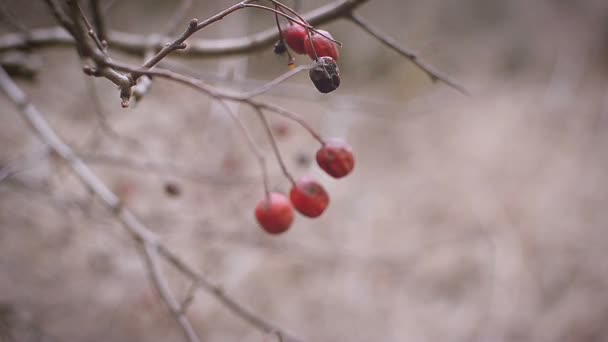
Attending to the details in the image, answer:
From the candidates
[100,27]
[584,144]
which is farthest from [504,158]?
[100,27]

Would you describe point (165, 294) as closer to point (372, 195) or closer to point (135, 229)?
point (135, 229)

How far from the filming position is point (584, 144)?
319cm

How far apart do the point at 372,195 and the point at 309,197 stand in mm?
2336

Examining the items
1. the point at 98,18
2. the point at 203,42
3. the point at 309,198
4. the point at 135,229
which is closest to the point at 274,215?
the point at 309,198

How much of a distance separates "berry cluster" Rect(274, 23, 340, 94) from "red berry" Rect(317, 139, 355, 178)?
0.17 metres

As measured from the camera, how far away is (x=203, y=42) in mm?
1216

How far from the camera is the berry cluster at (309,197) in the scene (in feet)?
2.44

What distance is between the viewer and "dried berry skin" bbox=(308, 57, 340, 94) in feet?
1.76

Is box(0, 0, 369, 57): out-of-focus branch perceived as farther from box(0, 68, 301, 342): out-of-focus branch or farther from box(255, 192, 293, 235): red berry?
box(255, 192, 293, 235): red berry

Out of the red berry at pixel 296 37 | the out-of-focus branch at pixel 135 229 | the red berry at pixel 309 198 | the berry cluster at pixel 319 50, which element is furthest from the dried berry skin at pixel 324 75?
the out-of-focus branch at pixel 135 229

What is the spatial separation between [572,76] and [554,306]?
1.98m

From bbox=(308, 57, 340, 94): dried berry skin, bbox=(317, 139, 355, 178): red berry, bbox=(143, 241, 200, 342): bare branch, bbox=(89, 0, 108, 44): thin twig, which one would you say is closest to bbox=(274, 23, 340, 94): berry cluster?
bbox=(308, 57, 340, 94): dried berry skin

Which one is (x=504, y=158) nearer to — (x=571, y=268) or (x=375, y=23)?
(x=571, y=268)

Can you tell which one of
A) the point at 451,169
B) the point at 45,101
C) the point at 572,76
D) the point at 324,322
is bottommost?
the point at 324,322
